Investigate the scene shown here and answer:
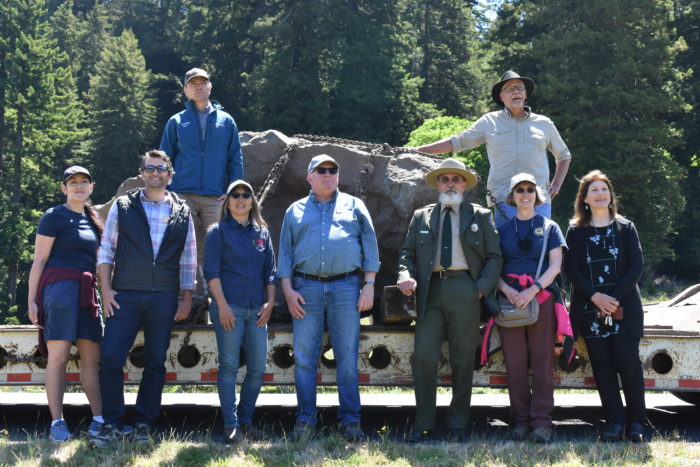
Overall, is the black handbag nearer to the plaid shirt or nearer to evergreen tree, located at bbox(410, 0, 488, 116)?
the plaid shirt

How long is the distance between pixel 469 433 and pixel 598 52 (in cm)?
2530

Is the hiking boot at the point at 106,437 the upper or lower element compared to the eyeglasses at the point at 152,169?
lower

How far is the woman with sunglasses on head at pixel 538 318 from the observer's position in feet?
18.7

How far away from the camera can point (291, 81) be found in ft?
114

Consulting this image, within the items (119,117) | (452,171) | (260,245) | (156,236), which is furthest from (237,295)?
(119,117)

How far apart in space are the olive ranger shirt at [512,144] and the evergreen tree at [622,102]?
70.2 feet

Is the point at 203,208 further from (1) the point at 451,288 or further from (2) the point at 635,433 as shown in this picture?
(2) the point at 635,433

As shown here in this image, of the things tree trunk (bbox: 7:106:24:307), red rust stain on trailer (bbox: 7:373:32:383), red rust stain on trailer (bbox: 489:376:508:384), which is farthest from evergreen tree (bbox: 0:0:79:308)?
red rust stain on trailer (bbox: 489:376:508:384)

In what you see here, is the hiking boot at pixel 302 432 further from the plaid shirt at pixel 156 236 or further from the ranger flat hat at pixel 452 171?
the ranger flat hat at pixel 452 171

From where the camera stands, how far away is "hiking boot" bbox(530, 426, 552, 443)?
5.63 metres

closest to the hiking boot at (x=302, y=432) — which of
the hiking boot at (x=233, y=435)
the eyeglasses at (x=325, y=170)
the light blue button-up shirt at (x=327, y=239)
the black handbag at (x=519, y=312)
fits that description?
the hiking boot at (x=233, y=435)

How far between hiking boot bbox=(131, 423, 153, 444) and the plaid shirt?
1.02 metres

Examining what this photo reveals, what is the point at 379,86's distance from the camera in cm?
3619

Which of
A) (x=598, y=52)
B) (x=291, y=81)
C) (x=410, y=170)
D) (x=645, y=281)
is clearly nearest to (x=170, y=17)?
(x=291, y=81)
